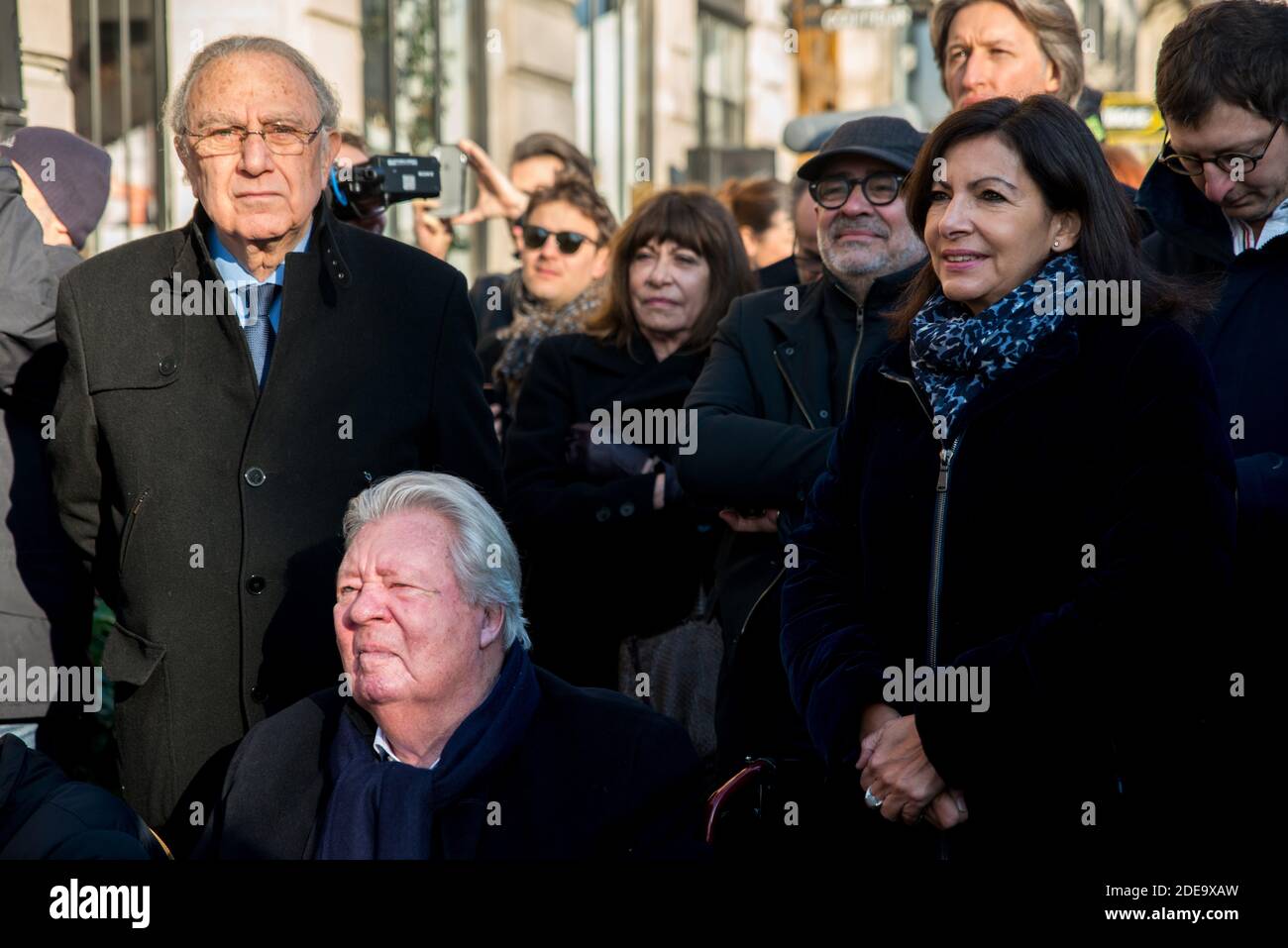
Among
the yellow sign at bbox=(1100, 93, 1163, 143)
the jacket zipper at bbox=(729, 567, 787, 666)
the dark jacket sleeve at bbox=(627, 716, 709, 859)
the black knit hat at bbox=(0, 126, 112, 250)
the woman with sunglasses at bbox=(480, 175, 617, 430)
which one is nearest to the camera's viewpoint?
the dark jacket sleeve at bbox=(627, 716, 709, 859)

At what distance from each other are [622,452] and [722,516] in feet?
2.10

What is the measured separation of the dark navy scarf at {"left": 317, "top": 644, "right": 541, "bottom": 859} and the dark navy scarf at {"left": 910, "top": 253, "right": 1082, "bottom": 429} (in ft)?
3.20

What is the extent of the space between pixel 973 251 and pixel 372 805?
1.52m

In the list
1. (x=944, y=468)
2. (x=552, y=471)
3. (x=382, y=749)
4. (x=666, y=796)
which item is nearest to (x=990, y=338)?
(x=944, y=468)

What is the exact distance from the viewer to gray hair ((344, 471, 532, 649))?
340 centimetres

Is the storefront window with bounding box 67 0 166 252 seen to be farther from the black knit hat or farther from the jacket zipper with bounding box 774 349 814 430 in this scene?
the jacket zipper with bounding box 774 349 814 430

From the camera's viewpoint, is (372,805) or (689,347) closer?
(372,805)

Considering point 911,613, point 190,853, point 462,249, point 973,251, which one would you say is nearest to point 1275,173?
point 973,251

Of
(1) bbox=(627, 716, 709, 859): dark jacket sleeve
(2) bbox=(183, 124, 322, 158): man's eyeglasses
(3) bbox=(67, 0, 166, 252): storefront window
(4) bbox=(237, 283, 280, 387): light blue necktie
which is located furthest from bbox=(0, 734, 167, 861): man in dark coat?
(3) bbox=(67, 0, 166, 252): storefront window

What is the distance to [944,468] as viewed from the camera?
126 inches

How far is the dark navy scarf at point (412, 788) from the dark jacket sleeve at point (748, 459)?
1.03 m

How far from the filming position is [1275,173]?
3.59 meters

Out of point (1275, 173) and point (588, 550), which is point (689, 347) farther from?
point (1275, 173)

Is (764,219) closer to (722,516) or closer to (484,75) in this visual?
(722,516)
